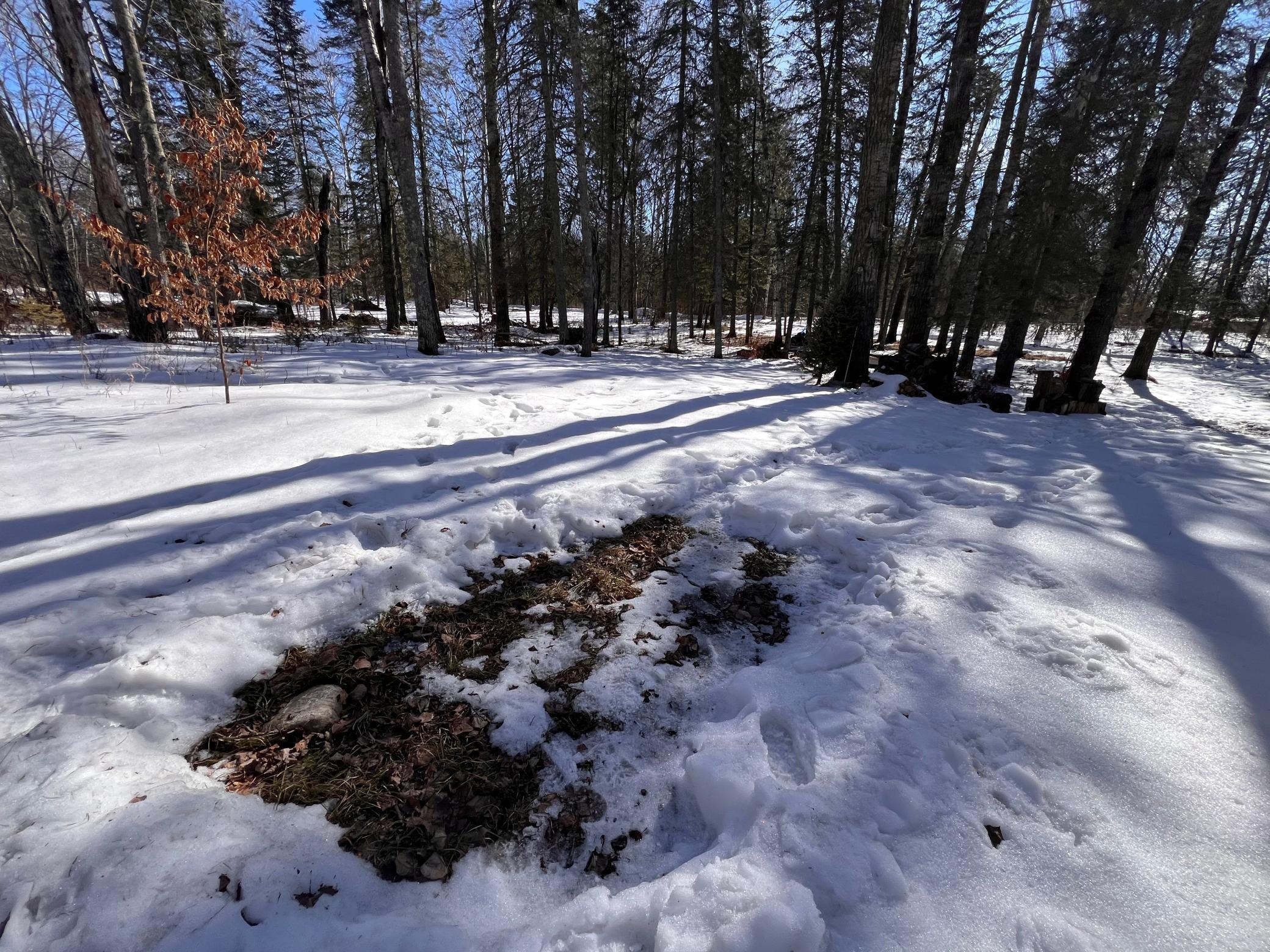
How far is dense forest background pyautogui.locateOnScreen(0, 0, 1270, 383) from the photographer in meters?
7.53

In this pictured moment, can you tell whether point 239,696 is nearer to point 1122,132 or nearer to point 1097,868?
point 1097,868

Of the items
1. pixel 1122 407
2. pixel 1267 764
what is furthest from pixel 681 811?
pixel 1122 407

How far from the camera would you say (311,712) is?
1875 millimetres

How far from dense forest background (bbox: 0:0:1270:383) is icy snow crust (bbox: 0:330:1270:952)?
320cm

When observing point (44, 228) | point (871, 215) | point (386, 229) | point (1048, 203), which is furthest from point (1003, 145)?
point (44, 228)

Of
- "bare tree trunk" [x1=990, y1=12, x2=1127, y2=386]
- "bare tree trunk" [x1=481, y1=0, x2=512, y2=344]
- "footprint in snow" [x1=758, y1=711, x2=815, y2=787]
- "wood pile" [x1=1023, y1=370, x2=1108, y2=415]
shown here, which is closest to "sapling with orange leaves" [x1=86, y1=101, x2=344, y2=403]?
"footprint in snow" [x1=758, y1=711, x2=815, y2=787]

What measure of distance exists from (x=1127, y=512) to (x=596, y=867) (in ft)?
14.1

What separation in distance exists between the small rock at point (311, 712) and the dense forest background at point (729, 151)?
4636 millimetres

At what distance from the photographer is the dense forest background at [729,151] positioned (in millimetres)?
7531

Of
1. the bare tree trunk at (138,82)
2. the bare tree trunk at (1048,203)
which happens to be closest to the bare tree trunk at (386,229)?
the bare tree trunk at (138,82)

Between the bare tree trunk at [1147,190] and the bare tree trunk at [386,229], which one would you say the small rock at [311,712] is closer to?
the bare tree trunk at [1147,190]

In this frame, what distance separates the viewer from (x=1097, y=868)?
4.36 ft

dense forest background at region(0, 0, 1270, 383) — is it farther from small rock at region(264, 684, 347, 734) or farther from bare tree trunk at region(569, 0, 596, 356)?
small rock at region(264, 684, 347, 734)

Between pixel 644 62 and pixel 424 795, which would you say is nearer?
pixel 424 795
